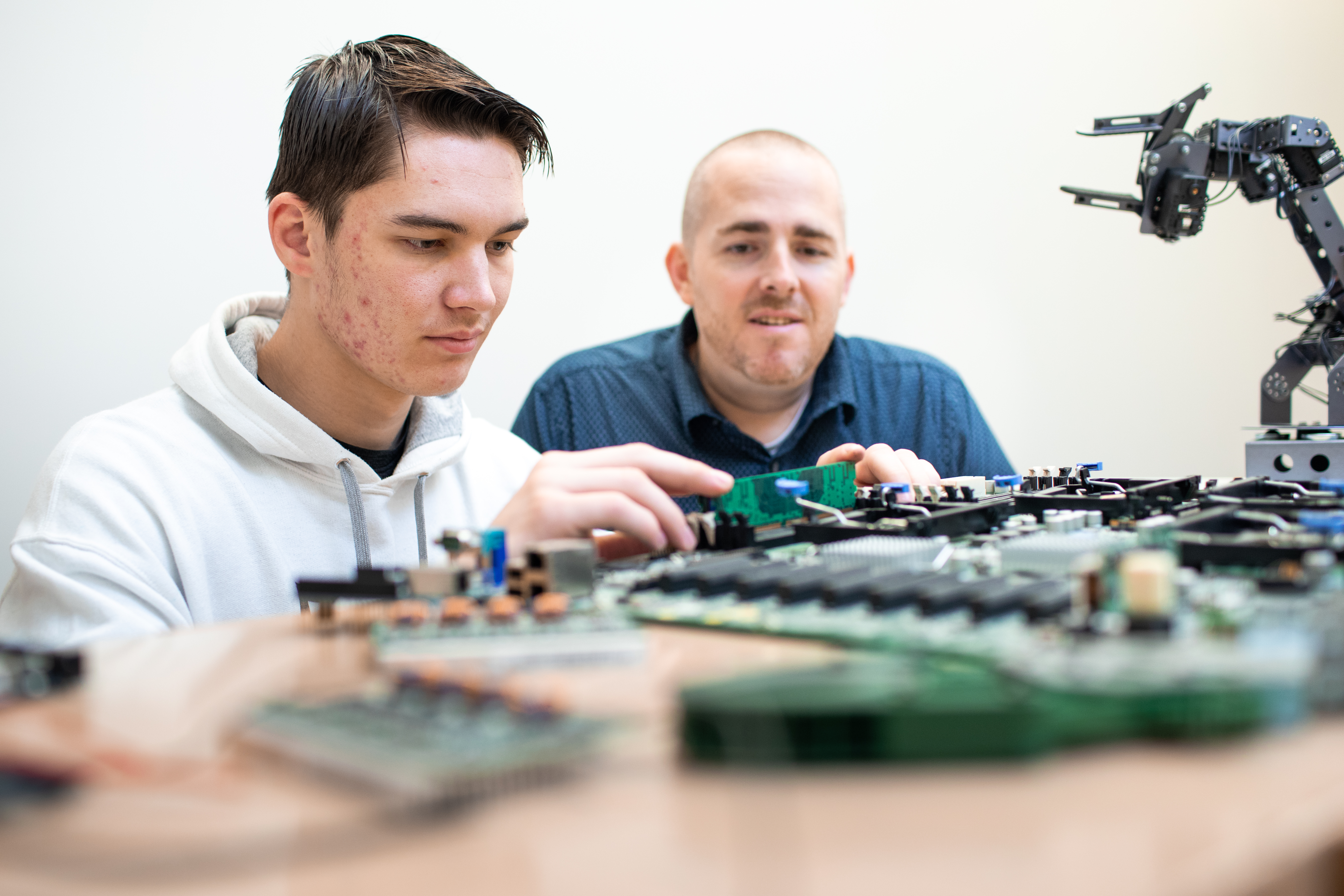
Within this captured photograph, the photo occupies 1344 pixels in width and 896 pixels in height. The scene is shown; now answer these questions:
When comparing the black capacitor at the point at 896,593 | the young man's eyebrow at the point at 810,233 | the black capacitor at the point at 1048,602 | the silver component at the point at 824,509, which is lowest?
the black capacitor at the point at 1048,602

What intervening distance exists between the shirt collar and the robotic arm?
0.85 metres

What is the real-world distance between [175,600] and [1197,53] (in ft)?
14.0

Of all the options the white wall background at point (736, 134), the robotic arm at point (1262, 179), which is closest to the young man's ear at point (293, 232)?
the white wall background at point (736, 134)

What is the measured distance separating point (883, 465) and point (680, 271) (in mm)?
1464

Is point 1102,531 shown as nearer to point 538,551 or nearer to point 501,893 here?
point 538,551

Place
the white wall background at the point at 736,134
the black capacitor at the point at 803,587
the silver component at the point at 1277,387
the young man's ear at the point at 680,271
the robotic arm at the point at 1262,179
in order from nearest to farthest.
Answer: the black capacitor at the point at 803,587 → the robotic arm at the point at 1262,179 → the silver component at the point at 1277,387 → the white wall background at the point at 736,134 → the young man's ear at the point at 680,271

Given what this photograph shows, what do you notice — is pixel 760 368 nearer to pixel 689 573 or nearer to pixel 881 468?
pixel 881 468

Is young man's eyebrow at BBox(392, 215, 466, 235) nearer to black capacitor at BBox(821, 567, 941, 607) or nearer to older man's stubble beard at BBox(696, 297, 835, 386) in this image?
black capacitor at BBox(821, 567, 941, 607)

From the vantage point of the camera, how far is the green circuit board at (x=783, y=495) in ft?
4.09

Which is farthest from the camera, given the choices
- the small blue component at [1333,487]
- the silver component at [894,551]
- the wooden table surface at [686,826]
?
the small blue component at [1333,487]

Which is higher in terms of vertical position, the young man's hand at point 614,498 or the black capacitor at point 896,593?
the young man's hand at point 614,498

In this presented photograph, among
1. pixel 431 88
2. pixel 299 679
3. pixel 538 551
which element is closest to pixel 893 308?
pixel 431 88

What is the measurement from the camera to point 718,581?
884 mm

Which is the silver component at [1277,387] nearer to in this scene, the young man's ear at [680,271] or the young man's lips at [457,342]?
the young man's ear at [680,271]
